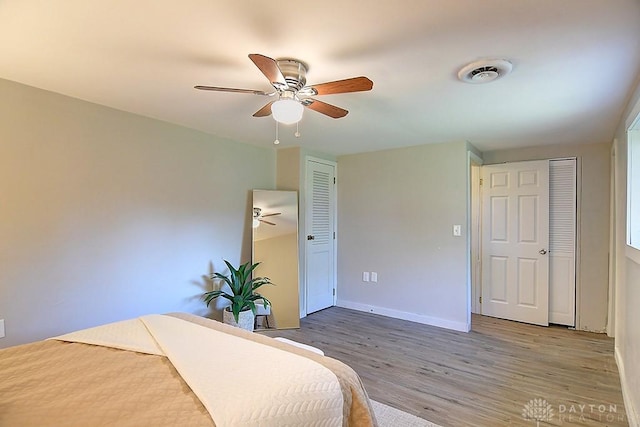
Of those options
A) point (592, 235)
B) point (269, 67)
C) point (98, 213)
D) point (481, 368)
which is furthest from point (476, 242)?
point (98, 213)

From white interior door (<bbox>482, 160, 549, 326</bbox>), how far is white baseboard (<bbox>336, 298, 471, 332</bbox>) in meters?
0.83

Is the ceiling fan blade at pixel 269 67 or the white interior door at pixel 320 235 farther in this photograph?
the white interior door at pixel 320 235

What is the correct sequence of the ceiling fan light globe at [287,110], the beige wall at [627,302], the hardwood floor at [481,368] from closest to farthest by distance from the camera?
the ceiling fan light globe at [287,110] → the beige wall at [627,302] → the hardwood floor at [481,368]

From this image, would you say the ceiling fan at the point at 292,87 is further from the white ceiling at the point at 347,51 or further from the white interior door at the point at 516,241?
the white interior door at the point at 516,241

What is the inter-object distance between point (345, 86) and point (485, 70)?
0.86 meters

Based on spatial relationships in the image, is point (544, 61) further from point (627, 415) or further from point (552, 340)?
point (552, 340)

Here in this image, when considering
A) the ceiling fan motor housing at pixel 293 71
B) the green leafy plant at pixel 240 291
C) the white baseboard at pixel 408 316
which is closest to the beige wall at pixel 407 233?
the white baseboard at pixel 408 316

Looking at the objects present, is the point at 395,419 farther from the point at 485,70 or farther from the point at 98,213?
the point at 98,213

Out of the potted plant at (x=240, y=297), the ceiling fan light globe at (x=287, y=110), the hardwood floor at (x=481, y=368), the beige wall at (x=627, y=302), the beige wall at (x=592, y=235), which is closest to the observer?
the ceiling fan light globe at (x=287, y=110)

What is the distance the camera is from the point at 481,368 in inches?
111

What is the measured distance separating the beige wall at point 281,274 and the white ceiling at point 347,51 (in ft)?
5.47

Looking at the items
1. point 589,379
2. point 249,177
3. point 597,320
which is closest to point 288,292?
point 249,177

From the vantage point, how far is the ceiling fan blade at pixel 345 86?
1708 mm

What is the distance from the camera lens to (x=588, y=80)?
2.08 m
